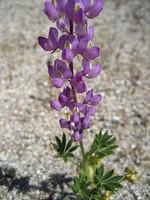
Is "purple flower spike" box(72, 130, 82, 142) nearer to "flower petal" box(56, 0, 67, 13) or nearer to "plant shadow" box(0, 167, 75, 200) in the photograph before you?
"plant shadow" box(0, 167, 75, 200)

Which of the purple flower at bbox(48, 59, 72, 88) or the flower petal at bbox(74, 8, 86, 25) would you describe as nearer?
the flower petal at bbox(74, 8, 86, 25)

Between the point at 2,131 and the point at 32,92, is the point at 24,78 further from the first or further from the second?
the point at 2,131

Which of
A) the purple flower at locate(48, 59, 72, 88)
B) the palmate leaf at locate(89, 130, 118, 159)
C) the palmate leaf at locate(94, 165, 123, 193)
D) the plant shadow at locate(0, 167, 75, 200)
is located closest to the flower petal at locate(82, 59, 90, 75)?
the purple flower at locate(48, 59, 72, 88)

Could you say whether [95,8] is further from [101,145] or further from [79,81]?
[101,145]

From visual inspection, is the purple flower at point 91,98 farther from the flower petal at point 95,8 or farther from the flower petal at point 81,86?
the flower petal at point 95,8

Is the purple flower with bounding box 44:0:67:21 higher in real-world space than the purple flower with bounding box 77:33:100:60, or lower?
higher

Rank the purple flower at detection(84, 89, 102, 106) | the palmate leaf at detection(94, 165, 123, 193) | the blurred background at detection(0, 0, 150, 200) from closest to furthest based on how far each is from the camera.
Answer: the purple flower at detection(84, 89, 102, 106) → the palmate leaf at detection(94, 165, 123, 193) → the blurred background at detection(0, 0, 150, 200)

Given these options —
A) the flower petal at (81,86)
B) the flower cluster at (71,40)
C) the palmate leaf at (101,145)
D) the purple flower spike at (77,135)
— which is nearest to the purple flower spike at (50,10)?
the flower cluster at (71,40)
